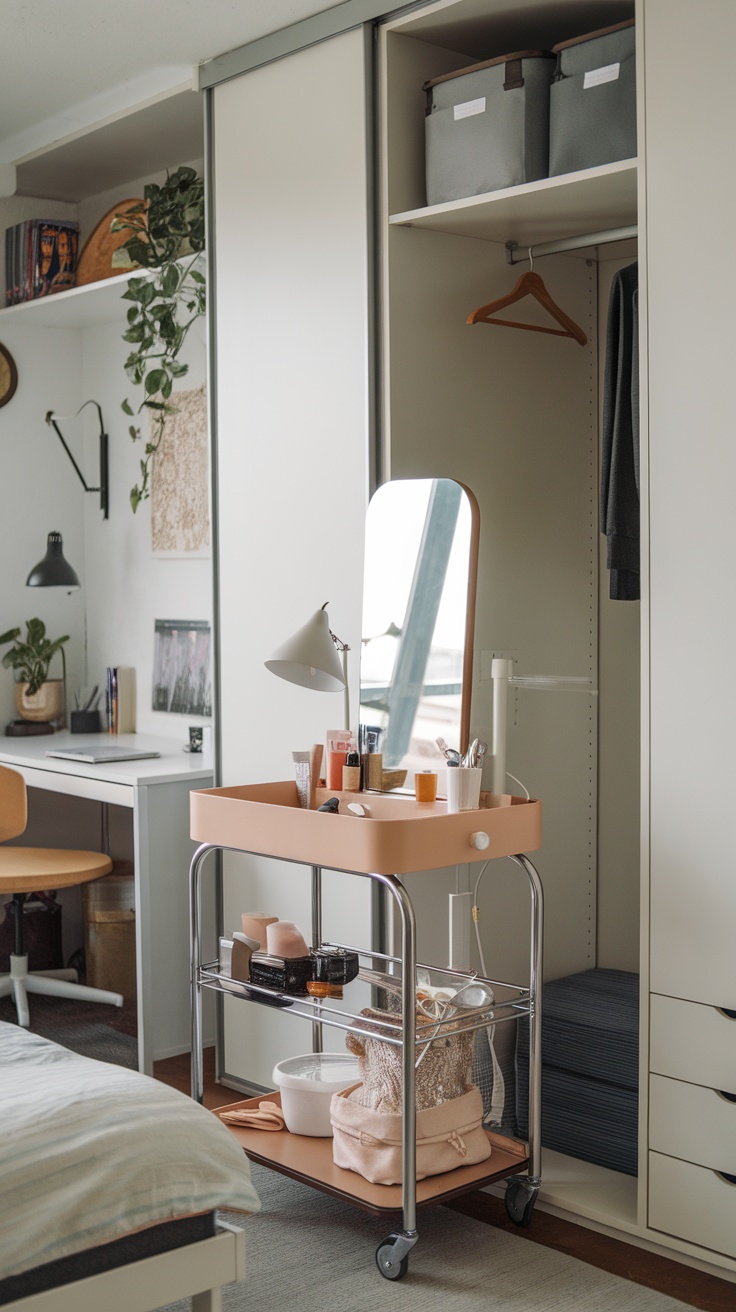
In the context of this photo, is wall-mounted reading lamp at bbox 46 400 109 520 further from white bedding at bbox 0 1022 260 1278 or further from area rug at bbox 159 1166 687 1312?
white bedding at bbox 0 1022 260 1278

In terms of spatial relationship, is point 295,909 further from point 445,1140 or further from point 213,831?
point 445,1140

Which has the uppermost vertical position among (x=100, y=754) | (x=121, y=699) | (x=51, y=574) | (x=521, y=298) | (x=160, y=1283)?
(x=521, y=298)

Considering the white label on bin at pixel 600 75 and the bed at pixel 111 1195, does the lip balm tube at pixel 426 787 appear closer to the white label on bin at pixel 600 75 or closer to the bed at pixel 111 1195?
the bed at pixel 111 1195

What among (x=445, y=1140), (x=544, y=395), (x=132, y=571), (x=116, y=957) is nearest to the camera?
(x=445, y=1140)

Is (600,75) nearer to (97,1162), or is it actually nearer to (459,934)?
(459,934)

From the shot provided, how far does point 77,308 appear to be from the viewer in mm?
4211

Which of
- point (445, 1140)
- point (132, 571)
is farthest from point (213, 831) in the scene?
point (132, 571)

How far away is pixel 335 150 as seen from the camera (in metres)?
2.94

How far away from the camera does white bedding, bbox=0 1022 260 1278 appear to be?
1.73 meters

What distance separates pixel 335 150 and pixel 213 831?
1565 millimetres

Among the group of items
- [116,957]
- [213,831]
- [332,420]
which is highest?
[332,420]

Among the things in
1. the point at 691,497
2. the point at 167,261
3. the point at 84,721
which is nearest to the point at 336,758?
the point at 691,497

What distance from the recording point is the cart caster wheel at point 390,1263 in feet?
7.73

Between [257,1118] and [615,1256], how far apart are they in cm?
78
